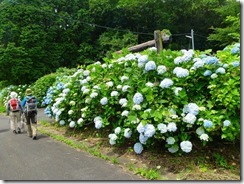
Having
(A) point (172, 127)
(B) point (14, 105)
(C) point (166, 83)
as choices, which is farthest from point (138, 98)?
(B) point (14, 105)

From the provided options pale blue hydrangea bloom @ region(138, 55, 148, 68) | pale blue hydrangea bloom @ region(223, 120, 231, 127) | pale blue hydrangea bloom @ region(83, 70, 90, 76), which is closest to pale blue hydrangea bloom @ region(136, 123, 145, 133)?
pale blue hydrangea bloom @ region(138, 55, 148, 68)

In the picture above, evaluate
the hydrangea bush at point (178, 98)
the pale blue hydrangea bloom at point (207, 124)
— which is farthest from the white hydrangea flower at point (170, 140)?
the pale blue hydrangea bloom at point (207, 124)

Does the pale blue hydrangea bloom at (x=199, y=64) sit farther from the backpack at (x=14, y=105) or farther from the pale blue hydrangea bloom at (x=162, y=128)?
the backpack at (x=14, y=105)

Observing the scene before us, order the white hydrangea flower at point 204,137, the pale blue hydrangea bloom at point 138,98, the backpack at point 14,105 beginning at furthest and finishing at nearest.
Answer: the backpack at point 14,105
the pale blue hydrangea bloom at point 138,98
the white hydrangea flower at point 204,137

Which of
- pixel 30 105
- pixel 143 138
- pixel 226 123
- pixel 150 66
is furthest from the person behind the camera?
pixel 30 105

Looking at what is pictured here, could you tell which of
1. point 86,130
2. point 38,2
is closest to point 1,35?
point 38,2

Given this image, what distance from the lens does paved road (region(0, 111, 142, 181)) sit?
4969 millimetres

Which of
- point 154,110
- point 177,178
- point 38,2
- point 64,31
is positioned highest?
point 38,2

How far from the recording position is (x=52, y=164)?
18.7 ft

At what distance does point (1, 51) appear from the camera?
78.8 feet

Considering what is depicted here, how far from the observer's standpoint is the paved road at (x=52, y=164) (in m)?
4.97

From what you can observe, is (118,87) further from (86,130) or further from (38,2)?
(38,2)

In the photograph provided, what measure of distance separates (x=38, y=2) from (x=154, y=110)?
1134 inches

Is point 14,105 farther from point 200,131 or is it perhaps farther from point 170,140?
point 200,131
